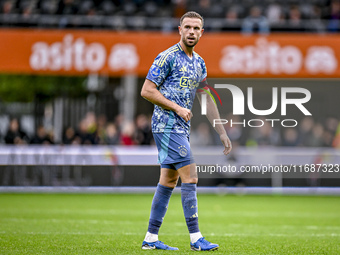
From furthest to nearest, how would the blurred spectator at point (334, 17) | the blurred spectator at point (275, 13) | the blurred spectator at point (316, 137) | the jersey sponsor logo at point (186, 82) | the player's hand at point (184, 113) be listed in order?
the blurred spectator at point (275, 13) < the blurred spectator at point (334, 17) < the blurred spectator at point (316, 137) < the jersey sponsor logo at point (186, 82) < the player's hand at point (184, 113)

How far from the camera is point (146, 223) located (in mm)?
9914

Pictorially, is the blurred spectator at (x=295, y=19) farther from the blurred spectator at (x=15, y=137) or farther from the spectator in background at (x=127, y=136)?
the blurred spectator at (x=15, y=137)

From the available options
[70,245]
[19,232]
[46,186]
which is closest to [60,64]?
[46,186]

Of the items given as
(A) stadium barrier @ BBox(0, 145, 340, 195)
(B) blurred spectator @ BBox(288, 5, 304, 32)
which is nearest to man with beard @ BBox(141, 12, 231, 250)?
(A) stadium barrier @ BBox(0, 145, 340, 195)

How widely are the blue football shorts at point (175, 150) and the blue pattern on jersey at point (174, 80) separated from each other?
6 cm

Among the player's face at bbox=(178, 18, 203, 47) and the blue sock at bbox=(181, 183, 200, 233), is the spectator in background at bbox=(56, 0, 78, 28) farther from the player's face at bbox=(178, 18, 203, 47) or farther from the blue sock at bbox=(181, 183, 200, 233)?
the blue sock at bbox=(181, 183, 200, 233)

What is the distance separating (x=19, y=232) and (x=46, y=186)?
8.98m

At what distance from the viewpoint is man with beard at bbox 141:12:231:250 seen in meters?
6.25

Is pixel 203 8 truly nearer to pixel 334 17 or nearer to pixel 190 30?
pixel 334 17

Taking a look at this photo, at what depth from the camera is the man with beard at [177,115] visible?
625 centimetres

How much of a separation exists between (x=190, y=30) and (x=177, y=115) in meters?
0.83

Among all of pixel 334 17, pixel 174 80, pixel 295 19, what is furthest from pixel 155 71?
pixel 334 17

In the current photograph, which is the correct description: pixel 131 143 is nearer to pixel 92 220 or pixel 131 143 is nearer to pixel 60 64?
pixel 60 64

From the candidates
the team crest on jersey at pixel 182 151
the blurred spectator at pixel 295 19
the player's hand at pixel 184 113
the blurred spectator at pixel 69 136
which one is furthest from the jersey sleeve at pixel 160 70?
the blurred spectator at pixel 295 19
